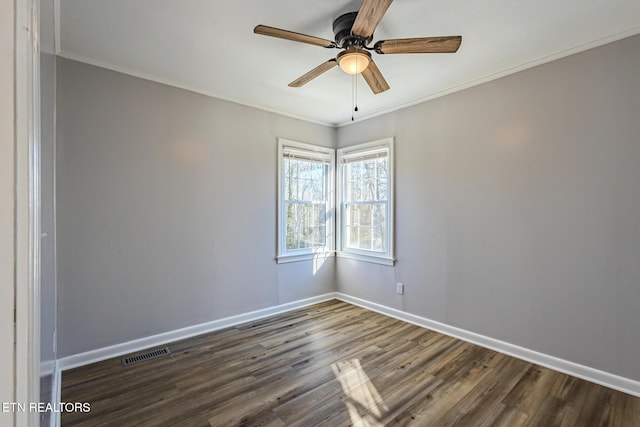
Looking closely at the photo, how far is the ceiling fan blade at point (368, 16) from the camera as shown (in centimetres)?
156

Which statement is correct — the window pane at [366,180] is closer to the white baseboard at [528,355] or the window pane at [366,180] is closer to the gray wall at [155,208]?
the gray wall at [155,208]

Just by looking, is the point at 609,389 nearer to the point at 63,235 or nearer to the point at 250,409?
the point at 250,409

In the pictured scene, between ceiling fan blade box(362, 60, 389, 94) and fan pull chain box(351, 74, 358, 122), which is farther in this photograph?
fan pull chain box(351, 74, 358, 122)

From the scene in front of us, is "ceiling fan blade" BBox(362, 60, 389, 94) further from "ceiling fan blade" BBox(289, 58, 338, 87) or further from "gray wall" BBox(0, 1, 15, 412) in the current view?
"gray wall" BBox(0, 1, 15, 412)

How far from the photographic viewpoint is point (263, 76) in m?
2.88

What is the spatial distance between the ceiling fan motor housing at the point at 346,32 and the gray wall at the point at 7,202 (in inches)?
69.6

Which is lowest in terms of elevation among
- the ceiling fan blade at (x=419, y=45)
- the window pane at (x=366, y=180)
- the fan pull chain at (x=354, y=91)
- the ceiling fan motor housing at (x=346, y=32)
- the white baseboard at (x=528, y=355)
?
the white baseboard at (x=528, y=355)

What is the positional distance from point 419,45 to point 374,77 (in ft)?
1.50

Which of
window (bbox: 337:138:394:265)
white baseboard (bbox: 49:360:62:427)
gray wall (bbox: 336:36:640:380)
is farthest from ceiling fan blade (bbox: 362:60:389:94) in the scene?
white baseboard (bbox: 49:360:62:427)

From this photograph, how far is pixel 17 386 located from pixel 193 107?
301cm

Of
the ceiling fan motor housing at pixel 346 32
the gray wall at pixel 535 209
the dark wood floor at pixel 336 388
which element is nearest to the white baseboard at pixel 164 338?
the dark wood floor at pixel 336 388

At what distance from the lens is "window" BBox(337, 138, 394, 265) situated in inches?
149

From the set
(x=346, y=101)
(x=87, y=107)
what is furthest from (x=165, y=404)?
(x=346, y=101)

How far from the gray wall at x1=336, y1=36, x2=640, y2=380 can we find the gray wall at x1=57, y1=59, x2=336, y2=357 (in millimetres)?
1792
